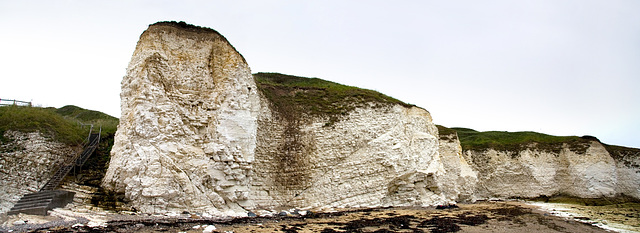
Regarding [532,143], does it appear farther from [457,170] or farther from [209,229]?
[209,229]


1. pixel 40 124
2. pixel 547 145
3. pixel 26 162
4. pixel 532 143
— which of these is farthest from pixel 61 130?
pixel 547 145

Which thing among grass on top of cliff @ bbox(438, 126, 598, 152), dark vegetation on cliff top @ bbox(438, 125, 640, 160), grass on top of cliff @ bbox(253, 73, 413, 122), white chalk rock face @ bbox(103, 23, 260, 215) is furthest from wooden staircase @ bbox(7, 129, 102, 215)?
grass on top of cliff @ bbox(438, 126, 598, 152)

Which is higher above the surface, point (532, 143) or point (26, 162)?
point (532, 143)

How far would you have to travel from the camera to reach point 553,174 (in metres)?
33.1

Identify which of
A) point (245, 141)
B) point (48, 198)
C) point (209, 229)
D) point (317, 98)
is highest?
point (317, 98)

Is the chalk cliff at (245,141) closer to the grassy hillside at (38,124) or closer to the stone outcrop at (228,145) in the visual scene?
the stone outcrop at (228,145)

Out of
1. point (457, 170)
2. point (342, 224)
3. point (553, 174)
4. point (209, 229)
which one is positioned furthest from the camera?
point (553, 174)

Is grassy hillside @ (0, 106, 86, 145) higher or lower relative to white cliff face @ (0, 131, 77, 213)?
higher

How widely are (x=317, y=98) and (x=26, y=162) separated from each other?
44.7 feet

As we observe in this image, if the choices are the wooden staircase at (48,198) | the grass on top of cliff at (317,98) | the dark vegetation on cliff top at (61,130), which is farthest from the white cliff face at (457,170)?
the wooden staircase at (48,198)

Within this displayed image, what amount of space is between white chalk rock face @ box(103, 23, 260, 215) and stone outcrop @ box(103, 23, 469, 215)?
0.04 metres

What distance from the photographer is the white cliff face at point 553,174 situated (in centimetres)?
3180

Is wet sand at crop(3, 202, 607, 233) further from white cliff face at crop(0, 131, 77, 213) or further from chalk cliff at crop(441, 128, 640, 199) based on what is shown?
chalk cliff at crop(441, 128, 640, 199)

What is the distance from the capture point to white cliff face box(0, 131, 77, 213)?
1265 centimetres
